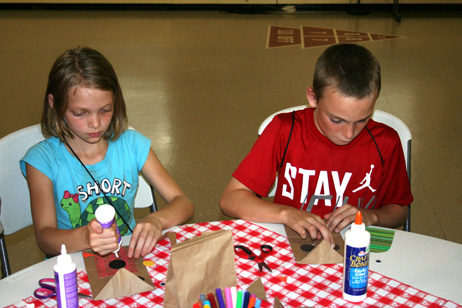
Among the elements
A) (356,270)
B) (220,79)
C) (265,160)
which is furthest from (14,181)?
(220,79)

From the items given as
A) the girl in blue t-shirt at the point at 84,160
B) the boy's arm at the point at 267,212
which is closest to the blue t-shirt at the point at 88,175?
the girl in blue t-shirt at the point at 84,160

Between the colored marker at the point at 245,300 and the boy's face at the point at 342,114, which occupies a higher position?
the boy's face at the point at 342,114

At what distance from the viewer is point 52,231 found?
4.96 ft

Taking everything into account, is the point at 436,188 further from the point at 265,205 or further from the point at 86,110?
the point at 86,110

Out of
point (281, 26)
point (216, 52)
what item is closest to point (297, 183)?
point (216, 52)

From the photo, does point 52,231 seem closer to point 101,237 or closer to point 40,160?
point 40,160

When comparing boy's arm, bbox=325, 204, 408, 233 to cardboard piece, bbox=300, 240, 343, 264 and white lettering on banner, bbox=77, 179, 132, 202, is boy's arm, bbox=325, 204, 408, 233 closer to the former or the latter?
cardboard piece, bbox=300, 240, 343, 264

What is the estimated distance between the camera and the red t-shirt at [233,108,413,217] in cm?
170

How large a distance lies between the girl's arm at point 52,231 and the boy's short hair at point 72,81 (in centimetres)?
15

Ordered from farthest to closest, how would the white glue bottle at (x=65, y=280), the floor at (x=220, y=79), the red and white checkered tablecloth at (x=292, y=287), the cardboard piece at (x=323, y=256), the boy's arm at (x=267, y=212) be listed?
the floor at (x=220, y=79), the boy's arm at (x=267, y=212), the cardboard piece at (x=323, y=256), the red and white checkered tablecloth at (x=292, y=287), the white glue bottle at (x=65, y=280)

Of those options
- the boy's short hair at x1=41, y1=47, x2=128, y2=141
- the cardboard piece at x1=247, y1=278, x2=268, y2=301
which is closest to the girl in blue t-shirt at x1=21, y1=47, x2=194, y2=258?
the boy's short hair at x1=41, y1=47, x2=128, y2=141

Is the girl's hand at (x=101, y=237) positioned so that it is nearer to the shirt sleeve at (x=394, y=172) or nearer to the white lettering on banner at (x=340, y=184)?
the white lettering on banner at (x=340, y=184)

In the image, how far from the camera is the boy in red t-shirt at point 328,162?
1584 mm

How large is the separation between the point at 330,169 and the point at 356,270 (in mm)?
622
